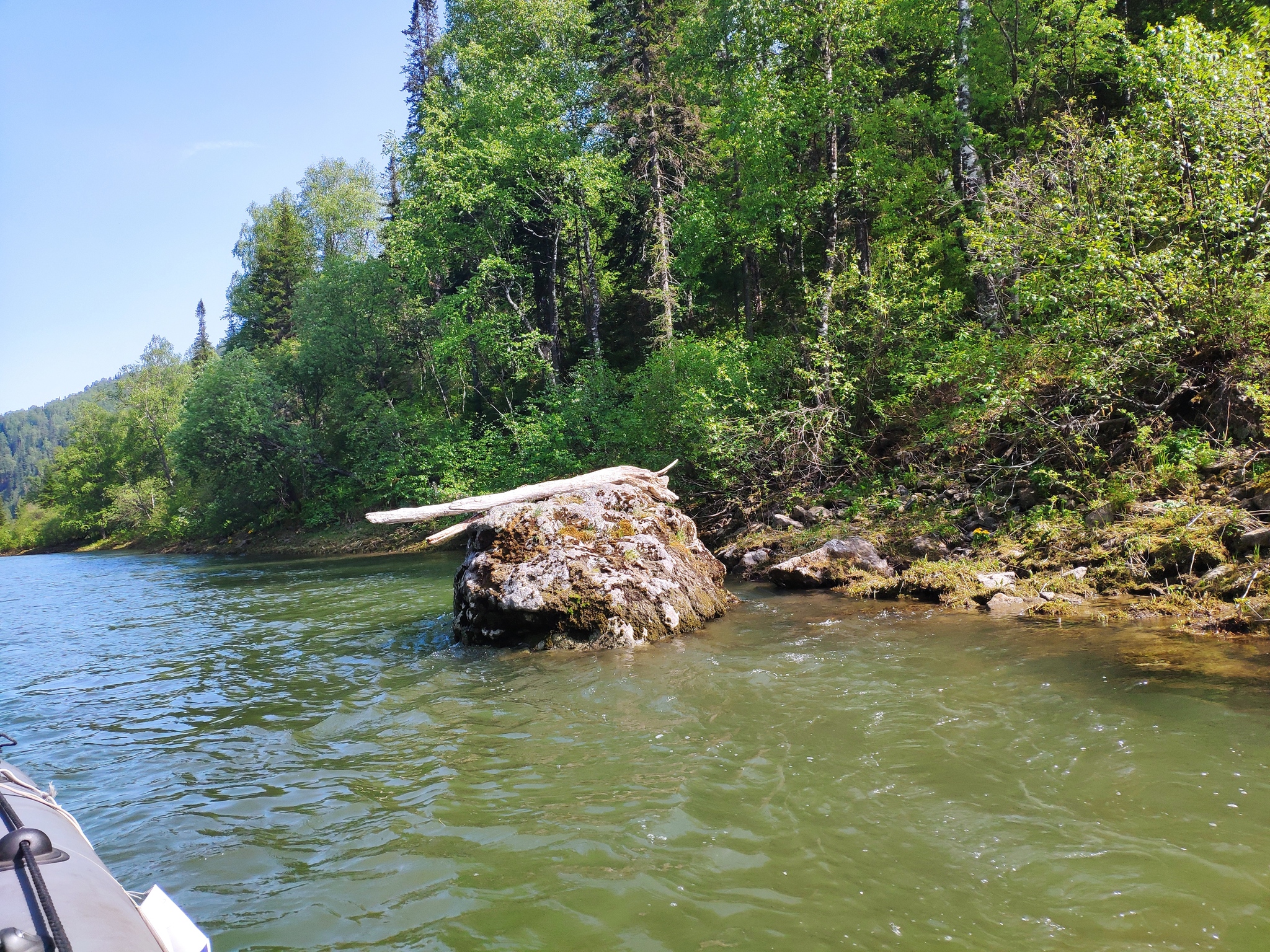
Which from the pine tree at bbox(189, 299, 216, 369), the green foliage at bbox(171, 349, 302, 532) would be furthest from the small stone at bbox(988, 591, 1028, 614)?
the pine tree at bbox(189, 299, 216, 369)

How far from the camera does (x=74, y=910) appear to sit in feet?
7.75

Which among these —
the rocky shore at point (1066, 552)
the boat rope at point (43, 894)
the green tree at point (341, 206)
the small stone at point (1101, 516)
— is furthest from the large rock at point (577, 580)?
the green tree at point (341, 206)

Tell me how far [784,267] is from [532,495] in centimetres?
1673

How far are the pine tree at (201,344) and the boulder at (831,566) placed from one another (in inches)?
2358

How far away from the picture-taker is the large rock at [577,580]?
28.5 feet

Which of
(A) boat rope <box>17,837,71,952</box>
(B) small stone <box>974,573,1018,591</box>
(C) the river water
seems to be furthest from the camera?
(B) small stone <box>974,573,1018,591</box>

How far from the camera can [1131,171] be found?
31.8 ft

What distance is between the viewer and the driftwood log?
952cm

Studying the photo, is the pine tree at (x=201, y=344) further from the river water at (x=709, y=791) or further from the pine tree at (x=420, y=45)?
the river water at (x=709, y=791)

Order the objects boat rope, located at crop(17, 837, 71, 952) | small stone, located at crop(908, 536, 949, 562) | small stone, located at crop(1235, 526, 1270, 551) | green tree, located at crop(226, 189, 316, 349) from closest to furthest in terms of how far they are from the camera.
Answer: boat rope, located at crop(17, 837, 71, 952), small stone, located at crop(1235, 526, 1270, 551), small stone, located at crop(908, 536, 949, 562), green tree, located at crop(226, 189, 316, 349)

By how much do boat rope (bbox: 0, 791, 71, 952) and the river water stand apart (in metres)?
1.16

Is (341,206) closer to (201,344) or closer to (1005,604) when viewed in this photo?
(201,344)

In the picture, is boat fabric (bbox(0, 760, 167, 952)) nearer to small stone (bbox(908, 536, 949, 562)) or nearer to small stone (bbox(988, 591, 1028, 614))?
small stone (bbox(988, 591, 1028, 614))

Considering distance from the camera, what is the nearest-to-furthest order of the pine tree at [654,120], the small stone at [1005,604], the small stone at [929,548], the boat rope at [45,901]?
1. the boat rope at [45,901]
2. the small stone at [1005,604]
3. the small stone at [929,548]
4. the pine tree at [654,120]
